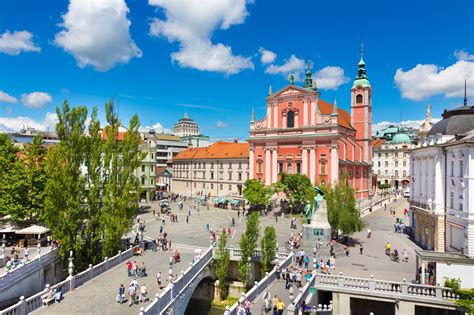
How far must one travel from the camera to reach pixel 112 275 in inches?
882

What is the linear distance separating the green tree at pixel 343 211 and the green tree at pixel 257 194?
18.1 meters

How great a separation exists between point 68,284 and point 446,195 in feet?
91.0

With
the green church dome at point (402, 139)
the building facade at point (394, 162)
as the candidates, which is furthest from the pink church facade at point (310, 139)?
the green church dome at point (402, 139)

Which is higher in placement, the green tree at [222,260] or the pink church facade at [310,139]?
the pink church facade at [310,139]

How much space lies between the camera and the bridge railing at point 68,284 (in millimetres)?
16156

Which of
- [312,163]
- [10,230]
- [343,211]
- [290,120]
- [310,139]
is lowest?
[10,230]

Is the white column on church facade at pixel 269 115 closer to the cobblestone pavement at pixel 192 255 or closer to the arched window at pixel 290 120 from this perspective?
the arched window at pixel 290 120

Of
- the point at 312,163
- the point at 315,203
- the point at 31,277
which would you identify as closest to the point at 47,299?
the point at 31,277

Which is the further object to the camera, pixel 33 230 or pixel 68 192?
pixel 33 230

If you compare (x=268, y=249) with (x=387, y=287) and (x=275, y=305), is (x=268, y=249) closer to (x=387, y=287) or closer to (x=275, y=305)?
(x=275, y=305)

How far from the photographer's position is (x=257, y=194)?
51562 millimetres

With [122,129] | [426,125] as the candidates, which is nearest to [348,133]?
[426,125]

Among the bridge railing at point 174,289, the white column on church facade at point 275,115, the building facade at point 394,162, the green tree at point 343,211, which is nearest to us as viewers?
the bridge railing at point 174,289

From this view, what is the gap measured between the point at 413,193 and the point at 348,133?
27586 millimetres
